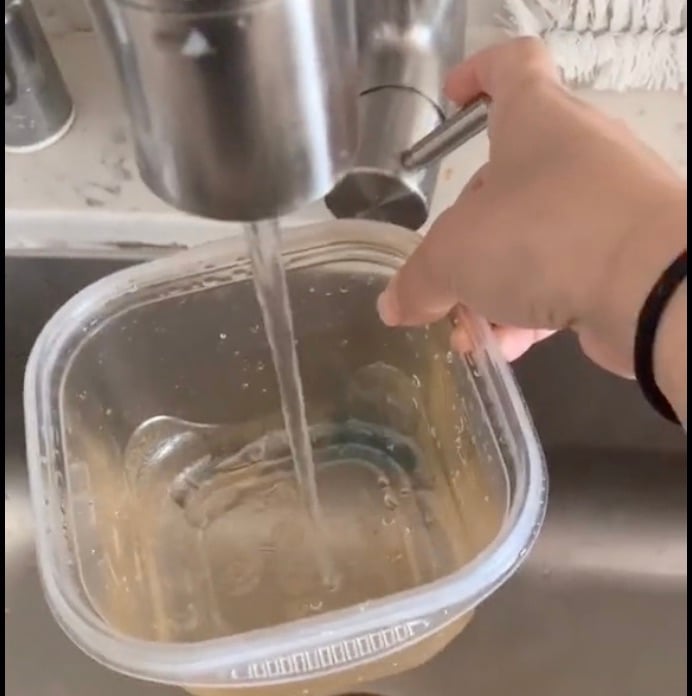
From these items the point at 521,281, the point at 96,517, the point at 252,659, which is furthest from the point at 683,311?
the point at 96,517

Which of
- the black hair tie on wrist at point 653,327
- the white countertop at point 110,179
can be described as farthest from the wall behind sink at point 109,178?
the black hair tie on wrist at point 653,327

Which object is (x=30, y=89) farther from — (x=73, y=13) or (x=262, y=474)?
(x=262, y=474)

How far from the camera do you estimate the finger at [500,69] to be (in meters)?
0.45

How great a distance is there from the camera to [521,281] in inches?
16.3

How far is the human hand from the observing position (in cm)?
39

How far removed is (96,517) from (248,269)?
0.45 ft

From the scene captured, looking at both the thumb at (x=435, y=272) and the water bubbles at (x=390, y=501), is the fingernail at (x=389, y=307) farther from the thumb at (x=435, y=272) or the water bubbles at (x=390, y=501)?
the water bubbles at (x=390, y=501)

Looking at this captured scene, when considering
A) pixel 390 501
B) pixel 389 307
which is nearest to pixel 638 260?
pixel 389 307

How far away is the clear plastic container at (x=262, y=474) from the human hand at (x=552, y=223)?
0.07m

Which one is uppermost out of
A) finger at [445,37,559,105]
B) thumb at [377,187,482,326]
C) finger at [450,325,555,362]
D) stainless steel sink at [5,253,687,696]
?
finger at [445,37,559,105]

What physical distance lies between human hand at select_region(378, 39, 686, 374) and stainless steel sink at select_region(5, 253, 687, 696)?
0.19m

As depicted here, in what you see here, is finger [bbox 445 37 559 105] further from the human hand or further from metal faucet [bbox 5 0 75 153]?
metal faucet [bbox 5 0 75 153]

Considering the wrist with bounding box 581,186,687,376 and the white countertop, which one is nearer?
the wrist with bounding box 581,186,687,376

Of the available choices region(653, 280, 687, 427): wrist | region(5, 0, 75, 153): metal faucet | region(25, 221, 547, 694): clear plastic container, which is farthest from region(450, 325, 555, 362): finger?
region(5, 0, 75, 153): metal faucet
